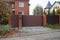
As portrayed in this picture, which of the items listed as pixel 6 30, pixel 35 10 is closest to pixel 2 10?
pixel 6 30

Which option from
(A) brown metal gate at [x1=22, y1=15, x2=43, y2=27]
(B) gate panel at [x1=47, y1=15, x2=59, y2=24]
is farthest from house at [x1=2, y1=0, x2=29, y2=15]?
(A) brown metal gate at [x1=22, y1=15, x2=43, y2=27]

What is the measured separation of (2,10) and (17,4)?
33820 millimetres

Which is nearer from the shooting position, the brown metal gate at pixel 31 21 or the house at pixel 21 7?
the brown metal gate at pixel 31 21

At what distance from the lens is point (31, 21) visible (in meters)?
34.6

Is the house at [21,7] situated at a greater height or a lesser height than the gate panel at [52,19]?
greater

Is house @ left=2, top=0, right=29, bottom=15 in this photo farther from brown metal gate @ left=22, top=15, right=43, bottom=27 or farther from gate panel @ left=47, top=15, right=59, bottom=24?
brown metal gate @ left=22, top=15, right=43, bottom=27

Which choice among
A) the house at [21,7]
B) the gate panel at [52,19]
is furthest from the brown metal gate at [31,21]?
the house at [21,7]

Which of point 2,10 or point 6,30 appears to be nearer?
point 6,30

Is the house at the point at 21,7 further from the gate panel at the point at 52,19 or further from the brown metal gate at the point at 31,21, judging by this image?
the brown metal gate at the point at 31,21

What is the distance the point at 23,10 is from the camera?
189ft

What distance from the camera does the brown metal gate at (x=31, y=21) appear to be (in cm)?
3436

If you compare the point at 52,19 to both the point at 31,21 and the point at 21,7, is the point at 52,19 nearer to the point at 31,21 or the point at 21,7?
the point at 31,21

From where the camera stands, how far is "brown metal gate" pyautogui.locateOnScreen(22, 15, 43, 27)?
113ft

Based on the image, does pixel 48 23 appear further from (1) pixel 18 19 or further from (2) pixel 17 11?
(2) pixel 17 11
